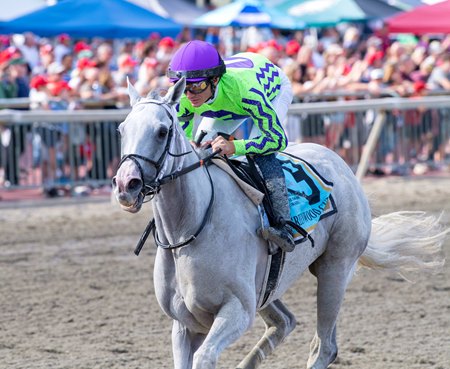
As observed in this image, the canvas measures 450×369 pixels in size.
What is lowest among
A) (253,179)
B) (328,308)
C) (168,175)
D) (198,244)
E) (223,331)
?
(328,308)

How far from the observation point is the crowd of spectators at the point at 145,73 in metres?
12.6

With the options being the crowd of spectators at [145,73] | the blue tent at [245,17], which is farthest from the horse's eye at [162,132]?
the blue tent at [245,17]

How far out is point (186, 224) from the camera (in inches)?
187

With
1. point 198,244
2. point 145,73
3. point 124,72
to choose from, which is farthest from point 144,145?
point 124,72

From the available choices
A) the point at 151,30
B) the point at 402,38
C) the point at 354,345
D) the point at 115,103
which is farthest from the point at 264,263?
the point at 402,38

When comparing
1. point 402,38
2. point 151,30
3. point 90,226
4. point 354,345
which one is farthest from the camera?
point 402,38

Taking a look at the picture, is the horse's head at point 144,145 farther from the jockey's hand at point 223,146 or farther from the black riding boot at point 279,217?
the black riding boot at point 279,217

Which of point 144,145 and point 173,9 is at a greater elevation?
point 144,145

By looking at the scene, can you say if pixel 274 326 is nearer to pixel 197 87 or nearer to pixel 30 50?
pixel 197 87

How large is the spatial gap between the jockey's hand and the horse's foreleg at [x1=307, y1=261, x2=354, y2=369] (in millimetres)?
1231

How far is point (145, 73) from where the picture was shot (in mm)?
13422

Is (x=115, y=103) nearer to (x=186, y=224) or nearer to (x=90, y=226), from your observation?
(x=90, y=226)

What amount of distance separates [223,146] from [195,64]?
17.1 inches

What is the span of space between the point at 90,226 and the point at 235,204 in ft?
19.9
